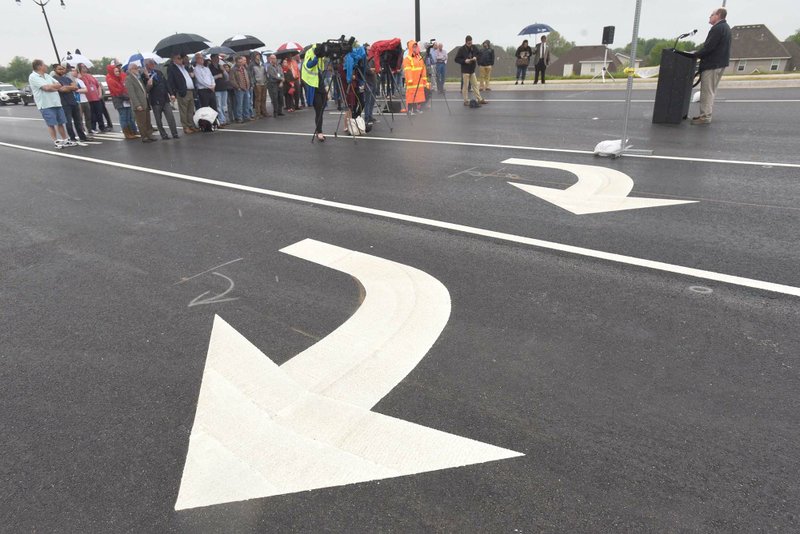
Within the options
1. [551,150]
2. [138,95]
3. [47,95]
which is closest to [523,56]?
[551,150]

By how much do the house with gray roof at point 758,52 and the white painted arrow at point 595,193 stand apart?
7282 centimetres

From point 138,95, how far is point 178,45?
8.19 feet

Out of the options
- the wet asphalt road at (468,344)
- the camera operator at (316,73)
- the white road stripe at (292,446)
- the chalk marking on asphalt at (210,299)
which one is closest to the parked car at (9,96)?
the camera operator at (316,73)

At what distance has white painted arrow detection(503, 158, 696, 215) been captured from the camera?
5.58m

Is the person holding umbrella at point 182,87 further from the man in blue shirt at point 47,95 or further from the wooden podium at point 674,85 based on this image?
the wooden podium at point 674,85

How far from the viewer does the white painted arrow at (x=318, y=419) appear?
89.8 inches

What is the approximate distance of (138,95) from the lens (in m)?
11.9

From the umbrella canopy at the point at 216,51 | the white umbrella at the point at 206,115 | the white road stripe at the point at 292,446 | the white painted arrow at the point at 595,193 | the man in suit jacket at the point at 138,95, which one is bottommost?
the white road stripe at the point at 292,446

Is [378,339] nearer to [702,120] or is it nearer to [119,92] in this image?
[702,120]

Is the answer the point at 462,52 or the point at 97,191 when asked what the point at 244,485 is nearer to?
the point at 97,191

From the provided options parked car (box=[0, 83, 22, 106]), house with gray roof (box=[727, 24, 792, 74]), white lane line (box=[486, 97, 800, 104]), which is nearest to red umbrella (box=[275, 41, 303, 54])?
white lane line (box=[486, 97, 800, 104])

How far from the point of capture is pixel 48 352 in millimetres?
3434

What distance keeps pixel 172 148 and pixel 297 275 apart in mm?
9008

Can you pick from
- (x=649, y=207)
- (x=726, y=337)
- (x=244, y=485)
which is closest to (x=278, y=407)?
(x=244, y=485)
